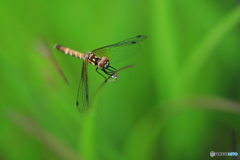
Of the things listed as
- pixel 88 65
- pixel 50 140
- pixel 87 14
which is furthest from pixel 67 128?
pixel 87 14

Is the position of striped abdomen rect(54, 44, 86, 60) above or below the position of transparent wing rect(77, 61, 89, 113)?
above

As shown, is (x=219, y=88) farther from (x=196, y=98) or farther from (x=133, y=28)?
(x=133, y=28)

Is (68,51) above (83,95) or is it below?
above

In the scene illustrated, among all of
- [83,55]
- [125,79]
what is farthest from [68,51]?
[125,79]

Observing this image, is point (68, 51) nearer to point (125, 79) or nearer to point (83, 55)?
point (83, 55)

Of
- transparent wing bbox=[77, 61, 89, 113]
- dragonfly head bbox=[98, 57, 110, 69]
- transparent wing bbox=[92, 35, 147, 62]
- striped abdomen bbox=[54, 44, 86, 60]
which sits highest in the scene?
striped abdomen bbox=[54, 44, 86, 60]

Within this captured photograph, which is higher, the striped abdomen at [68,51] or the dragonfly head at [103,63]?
the striped abdomen at [68,51]

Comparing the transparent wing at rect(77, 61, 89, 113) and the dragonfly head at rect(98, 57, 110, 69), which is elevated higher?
the dragonfly head at rect(98, 57, 110, 69)

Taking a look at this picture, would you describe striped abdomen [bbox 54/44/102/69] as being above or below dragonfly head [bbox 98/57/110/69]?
above

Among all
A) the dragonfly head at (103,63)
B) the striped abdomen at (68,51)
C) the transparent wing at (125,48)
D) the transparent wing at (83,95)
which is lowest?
the transparent wing at (83,95)
